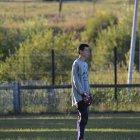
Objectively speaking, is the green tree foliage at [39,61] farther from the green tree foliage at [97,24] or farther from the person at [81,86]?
the green tree foliage at [97,24]

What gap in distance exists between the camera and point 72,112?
2538 cm

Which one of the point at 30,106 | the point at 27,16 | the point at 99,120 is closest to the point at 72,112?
the point at 30,106

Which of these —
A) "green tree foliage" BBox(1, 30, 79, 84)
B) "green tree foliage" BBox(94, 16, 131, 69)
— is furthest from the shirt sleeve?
"green tree foliage" BBox(94, 16, 131, 69)

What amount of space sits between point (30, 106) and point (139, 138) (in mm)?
10541

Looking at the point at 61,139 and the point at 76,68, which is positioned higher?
the point at 76,68

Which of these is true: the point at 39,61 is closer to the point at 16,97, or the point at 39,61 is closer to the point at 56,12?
the point at 16,97

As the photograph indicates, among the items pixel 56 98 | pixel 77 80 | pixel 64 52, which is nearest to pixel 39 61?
pixel 64 52

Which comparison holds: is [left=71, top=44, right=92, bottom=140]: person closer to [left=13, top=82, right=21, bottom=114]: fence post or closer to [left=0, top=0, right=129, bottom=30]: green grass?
[left=13, top=82, right=21, bottom=114]: fence post

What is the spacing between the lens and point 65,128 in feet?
61.1

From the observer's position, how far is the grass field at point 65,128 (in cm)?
A: 1620

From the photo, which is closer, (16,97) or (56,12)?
(16,97)

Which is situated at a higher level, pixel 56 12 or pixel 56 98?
pixel 56 12

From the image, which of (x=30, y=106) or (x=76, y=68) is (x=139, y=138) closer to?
(x=76, y=68)

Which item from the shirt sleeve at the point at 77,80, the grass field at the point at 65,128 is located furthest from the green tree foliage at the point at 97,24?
the shirt sleeve at the point at 77,80
